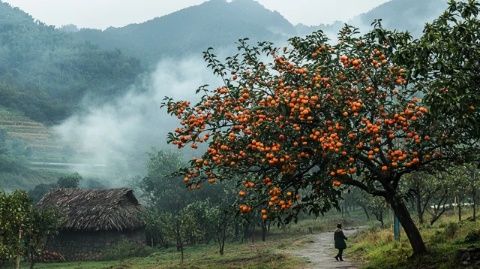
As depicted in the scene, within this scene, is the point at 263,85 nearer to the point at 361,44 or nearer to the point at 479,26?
the point at 361,44

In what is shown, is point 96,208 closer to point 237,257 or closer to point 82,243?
point 82,243

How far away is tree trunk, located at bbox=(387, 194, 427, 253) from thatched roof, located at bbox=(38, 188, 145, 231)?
3541 centimetres

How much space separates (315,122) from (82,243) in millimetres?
39906

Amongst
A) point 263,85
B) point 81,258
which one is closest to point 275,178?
point 263,85

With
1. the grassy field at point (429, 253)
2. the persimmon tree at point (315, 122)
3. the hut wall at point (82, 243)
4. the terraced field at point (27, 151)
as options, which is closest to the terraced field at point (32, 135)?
the terraced field at point (27, 151)

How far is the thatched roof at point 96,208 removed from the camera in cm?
4647

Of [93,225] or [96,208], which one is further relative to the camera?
[96,208]

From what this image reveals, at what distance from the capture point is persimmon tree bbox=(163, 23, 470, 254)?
1194 centimetres

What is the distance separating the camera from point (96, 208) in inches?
1922

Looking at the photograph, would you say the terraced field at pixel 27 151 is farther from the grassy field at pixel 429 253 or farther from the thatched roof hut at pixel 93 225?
the grassy field at pixel 429 253

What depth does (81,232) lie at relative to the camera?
46938 mm

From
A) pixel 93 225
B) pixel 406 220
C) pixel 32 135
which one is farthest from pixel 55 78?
pixel 406 220

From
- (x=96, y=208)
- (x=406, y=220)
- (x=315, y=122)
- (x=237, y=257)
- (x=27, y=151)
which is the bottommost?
(x=237, y=257)

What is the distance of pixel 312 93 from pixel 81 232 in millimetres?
40488
